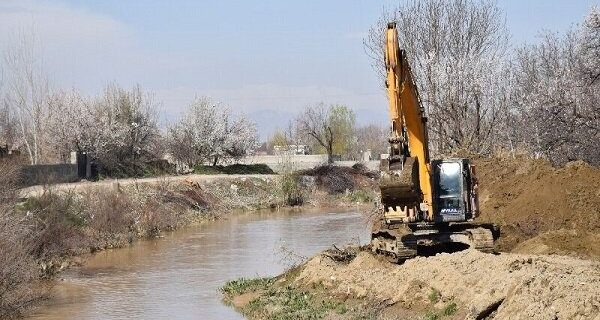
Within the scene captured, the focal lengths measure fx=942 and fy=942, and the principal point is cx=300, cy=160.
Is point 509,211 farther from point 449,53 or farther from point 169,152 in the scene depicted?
point 169,152

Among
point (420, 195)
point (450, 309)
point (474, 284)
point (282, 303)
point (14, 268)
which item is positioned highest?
point (420, 195)

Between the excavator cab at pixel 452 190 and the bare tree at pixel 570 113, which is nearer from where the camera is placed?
the excavator cab at pixel 452 190

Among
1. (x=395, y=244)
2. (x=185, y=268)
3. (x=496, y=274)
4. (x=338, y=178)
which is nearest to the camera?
(x=496, y=274)

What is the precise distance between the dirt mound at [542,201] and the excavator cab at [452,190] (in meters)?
2.40

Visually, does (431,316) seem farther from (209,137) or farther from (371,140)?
(371,140)

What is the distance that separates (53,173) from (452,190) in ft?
113

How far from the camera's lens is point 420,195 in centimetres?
2034

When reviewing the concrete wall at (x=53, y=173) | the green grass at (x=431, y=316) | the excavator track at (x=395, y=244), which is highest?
the concrete wall at (x=53, y=173)

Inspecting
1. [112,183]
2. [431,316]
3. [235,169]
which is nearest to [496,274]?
[431,316]

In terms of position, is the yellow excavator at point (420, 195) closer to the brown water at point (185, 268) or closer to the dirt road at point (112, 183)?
the brown water at point (185, 268)

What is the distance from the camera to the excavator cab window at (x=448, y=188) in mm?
21609

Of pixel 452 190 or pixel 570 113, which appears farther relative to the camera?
pixel 570 113

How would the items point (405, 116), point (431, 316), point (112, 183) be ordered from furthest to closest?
point (112, 183) < point (405, 116) < point (431, 316)

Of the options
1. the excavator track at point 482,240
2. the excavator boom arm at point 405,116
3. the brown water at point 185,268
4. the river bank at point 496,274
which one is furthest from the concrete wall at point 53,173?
the excavator track at point 482,240
